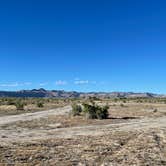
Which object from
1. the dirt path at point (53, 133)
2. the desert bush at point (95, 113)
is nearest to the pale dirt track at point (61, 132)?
the dirt path at point (53, 133)

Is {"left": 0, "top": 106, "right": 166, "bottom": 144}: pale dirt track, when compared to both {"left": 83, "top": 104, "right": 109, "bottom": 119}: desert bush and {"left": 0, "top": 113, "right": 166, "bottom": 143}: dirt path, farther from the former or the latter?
{"left": 83, "top": 104, "right": 109, "bottom": 119}: desert bush

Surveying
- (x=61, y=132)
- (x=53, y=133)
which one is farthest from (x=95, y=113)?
(x=53, y=133)

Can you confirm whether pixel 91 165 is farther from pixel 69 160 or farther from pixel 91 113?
pixel 91 113

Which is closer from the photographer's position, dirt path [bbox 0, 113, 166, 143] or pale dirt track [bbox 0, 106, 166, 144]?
dirt path [bbox 0, 113, 166, 143]

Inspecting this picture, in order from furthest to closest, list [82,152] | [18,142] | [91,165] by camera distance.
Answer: [18,142]
[82,152]
[91,165]

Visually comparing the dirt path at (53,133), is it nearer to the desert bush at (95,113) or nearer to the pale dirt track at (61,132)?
the pale dirt track at (61,132)

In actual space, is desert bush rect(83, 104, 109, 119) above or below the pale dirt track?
above

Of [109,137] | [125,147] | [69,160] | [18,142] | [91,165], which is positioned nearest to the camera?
[91,165]

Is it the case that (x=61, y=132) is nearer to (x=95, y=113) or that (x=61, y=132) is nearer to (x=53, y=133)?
(x=53, y=133)

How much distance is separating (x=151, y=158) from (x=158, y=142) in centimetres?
537

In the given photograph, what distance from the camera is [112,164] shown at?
16.7 metres

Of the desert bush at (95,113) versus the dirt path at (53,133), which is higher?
the desert bush at (95,113)

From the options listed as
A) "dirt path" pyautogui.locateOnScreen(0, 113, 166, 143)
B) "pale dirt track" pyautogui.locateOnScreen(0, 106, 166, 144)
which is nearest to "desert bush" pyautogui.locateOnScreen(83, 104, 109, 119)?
"pale dirt track" pyautogui.locateOnScreen(0, 106, 166, 144)

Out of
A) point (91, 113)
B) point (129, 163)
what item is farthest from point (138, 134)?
point (91, 113)
